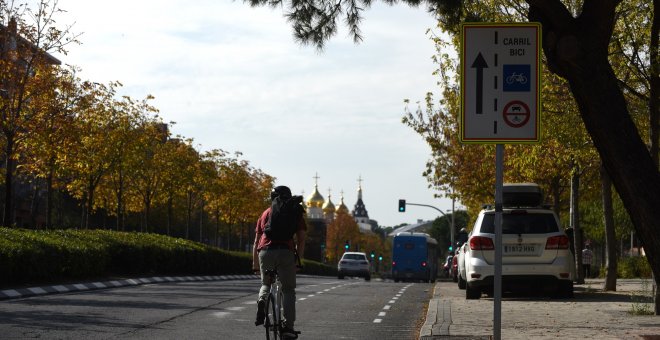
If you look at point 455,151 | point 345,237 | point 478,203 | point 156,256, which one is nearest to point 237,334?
point 156,256

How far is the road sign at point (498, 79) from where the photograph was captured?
26.8ft

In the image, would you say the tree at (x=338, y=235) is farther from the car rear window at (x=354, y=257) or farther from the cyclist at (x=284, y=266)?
the cyclist at (x=284, y=266)

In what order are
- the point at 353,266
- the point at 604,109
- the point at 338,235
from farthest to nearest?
1. the point at 338,235
2. the point at 353,266
3. the point at 604,109

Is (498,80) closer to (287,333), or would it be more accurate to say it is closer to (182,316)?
(287,333)

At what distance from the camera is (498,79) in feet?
26.9

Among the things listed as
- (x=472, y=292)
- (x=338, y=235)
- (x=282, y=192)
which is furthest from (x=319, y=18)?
(x=338, y=235)

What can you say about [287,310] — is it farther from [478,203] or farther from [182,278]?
[478,203]

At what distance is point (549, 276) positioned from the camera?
2011cm

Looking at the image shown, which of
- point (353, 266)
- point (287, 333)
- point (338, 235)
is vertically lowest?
point (287, 333)

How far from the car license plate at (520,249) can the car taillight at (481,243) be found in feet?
1.04

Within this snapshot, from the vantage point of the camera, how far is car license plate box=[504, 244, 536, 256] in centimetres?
2002

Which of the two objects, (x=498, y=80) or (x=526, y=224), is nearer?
(x=498, y=80)

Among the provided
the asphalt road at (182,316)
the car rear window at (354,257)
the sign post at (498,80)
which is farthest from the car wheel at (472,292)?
the car rear window at (354,257)

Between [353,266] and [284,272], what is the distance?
4950 cm
